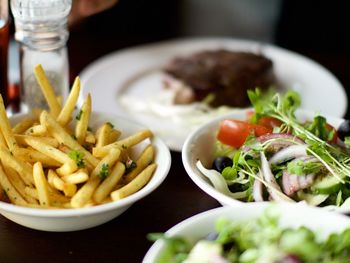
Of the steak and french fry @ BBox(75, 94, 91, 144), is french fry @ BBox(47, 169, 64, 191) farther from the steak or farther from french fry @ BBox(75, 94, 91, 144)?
the steak

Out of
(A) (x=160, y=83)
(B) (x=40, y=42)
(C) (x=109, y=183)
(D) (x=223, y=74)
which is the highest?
(B) (x=40, y=42)

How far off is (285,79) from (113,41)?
0.82m

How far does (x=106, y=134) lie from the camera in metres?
1.69

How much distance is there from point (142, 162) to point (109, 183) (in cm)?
17

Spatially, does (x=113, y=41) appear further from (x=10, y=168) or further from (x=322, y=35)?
(x=10, y=168)

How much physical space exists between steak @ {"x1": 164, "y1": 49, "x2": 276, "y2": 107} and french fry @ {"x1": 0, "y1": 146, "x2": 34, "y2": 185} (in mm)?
1074

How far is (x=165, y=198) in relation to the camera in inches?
70.7

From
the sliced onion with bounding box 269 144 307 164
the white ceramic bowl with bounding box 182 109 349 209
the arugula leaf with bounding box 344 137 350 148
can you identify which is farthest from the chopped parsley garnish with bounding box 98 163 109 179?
the arugula leaf with bounding box 344 137 350 148

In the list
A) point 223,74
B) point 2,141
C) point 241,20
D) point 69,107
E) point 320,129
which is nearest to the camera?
point 2,141

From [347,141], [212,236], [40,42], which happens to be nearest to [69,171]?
[212,236]

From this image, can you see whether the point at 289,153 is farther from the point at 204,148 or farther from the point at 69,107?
the point at 69,107

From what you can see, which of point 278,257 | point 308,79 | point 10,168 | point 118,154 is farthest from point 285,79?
point 278,257

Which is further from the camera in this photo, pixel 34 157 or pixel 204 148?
pixel 204 148

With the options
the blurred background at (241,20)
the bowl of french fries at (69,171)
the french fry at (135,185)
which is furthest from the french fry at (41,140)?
the blurred background at (241,20)
